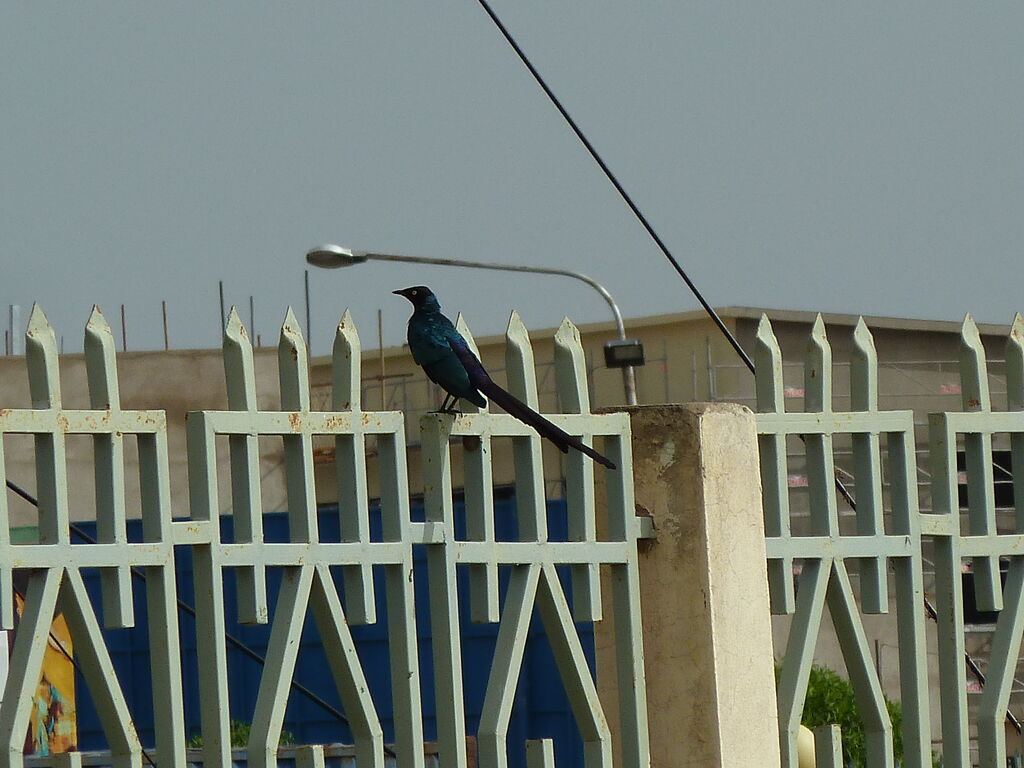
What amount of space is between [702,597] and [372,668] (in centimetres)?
1843

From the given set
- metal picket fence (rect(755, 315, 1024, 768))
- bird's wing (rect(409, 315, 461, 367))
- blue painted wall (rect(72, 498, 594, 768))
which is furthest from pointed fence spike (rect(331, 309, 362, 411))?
blue painted wall (rect(72, 498, 594, 768))

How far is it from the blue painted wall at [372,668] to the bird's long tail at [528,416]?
16.4 metres

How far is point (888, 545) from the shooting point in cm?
548

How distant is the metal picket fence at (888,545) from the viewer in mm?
5332

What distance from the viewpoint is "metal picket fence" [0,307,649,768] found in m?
4.10

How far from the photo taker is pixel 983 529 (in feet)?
18.8

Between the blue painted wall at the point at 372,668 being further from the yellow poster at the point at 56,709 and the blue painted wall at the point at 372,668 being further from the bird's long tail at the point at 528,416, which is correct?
the bird's long tail at the point at 528,416

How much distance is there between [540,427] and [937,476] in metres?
1.69

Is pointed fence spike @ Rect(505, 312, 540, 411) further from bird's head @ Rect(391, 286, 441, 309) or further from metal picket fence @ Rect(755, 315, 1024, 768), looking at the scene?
metal picket fence @ Rect(755, 315, 1024, 768)

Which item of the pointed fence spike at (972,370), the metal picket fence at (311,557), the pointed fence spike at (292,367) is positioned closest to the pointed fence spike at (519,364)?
the metal picket fence at (311,557)

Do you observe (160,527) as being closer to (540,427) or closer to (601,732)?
(540,427)

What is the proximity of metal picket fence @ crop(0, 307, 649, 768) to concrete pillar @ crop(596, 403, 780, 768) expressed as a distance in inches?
4.2

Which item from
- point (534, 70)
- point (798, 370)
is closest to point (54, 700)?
point (798, 370)

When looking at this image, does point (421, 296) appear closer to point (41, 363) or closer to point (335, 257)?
point (41, 363)
